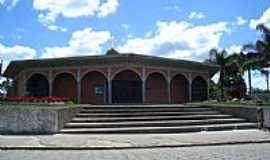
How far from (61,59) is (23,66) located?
3710 millimetres

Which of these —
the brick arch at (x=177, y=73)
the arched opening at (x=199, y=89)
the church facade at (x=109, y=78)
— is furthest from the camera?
the arched opening at (x=199, y=89)

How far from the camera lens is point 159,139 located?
13.0 meters

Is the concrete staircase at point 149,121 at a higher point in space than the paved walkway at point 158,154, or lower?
higher

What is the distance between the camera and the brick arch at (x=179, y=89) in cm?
2880

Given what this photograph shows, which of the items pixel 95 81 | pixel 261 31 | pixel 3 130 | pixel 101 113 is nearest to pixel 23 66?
pixel 95 81

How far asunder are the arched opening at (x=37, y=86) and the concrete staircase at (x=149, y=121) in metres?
9.68

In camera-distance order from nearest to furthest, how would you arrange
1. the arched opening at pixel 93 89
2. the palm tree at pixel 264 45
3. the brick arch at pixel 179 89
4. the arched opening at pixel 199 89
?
the arched opening at pixel 93 89 < the brick arch at pixel 179 89 < the arched opening at pixel 199 89 < the palm tree at pixel 264 45

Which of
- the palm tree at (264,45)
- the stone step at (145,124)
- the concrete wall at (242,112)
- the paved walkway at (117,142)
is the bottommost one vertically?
the paved walkway at (117,142)

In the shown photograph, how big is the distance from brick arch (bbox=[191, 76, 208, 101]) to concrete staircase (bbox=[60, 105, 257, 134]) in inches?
370

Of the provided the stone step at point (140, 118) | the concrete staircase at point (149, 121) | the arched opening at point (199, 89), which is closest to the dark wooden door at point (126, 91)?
the arched opening at point (199, 89)

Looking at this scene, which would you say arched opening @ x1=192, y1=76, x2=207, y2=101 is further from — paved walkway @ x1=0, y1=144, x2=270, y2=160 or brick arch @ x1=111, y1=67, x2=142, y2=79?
paved walkway @ x1=0, y1=144, x2=270, y2=160

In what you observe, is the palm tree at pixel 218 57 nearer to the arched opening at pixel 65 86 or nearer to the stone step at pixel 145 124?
the arched opening at pixel 65 86

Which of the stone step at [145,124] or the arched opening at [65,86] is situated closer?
the stone step at [145,124]

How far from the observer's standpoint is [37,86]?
28.0m
